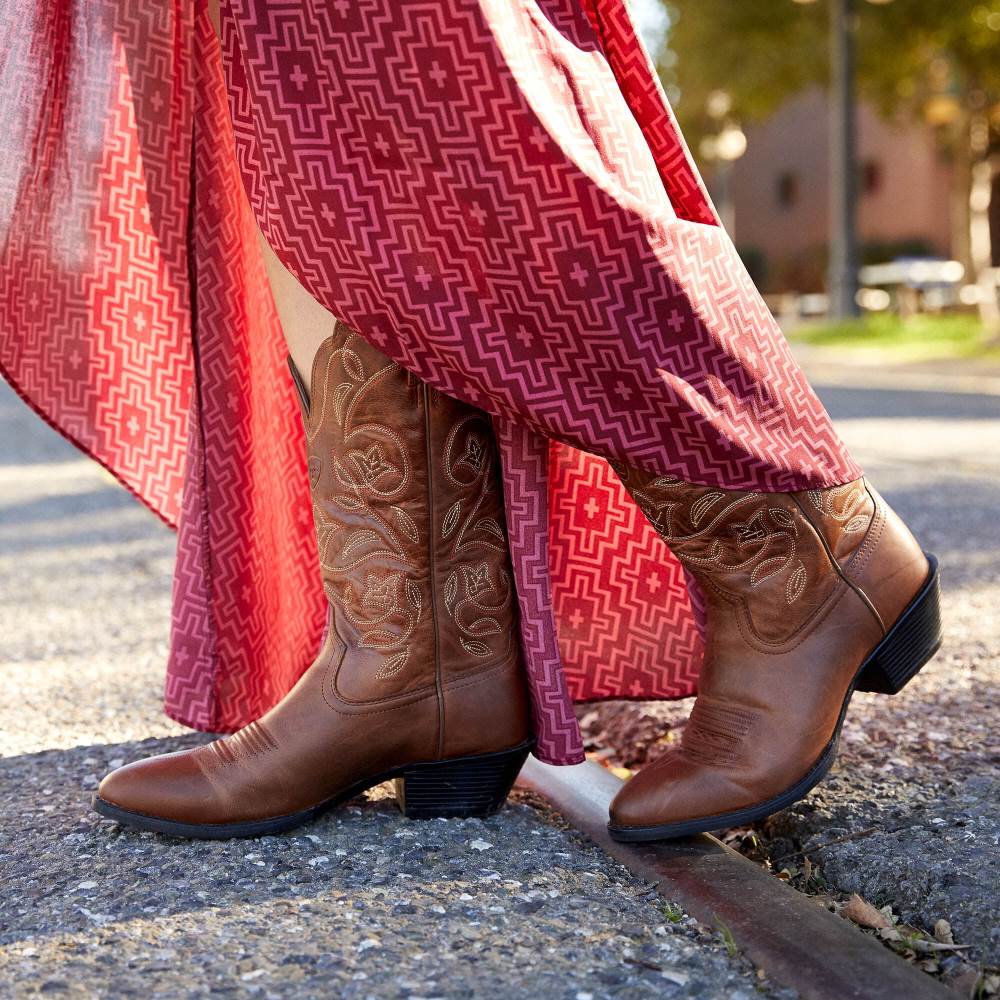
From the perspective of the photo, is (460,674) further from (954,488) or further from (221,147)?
(954,488)

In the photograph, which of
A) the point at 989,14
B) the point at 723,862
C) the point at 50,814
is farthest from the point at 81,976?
the point at 989,14

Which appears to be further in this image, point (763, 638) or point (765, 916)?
point (763, 638)

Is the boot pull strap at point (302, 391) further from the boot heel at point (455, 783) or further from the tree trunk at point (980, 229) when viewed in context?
the tree trunk at point (980, 229)

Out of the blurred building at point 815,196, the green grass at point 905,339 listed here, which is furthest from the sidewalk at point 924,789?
the blurred building at point 815,196

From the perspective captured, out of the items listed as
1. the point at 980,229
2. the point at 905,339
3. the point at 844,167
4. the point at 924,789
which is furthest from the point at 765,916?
the point at 980,229

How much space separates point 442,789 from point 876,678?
0.47 m

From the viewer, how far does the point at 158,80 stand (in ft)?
4.96

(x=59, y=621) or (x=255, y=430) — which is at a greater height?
(x=255, y=430)

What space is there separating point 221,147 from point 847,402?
562 centimetres

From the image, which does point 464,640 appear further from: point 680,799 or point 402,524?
point 680,799

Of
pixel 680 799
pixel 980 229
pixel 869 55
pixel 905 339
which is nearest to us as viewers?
pixel 680 799

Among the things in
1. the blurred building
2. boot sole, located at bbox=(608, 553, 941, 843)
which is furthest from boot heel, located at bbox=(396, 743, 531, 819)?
the blurred building

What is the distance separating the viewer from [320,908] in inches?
45.1

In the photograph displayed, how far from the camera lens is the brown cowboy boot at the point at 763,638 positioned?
1.28 metres
